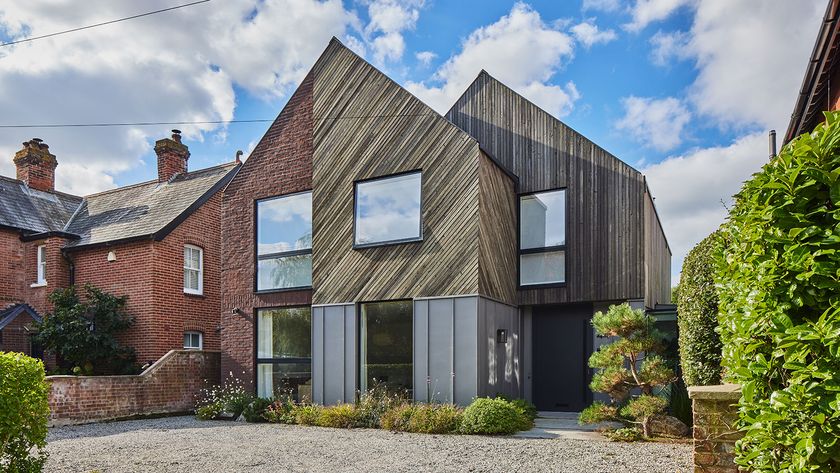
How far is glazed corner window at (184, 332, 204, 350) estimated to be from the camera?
52.7ft

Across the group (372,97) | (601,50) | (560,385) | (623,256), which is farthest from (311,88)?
(560,385)

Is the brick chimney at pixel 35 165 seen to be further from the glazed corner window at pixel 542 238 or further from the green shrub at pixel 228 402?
the glazed corner window at pixel 542 238

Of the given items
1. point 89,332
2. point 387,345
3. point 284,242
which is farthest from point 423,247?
point 89,332

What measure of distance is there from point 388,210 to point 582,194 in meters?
4.12

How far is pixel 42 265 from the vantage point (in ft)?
55.4

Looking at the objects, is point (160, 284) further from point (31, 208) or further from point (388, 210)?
point (388, 210)

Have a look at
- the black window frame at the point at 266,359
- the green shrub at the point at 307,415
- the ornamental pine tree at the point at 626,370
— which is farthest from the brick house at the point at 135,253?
the ornamental pine tree at the point at 626,370

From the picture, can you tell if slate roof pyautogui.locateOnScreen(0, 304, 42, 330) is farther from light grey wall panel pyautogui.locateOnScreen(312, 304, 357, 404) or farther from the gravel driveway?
light grey wall panel pyautogui.locateOnScreen(312, 304, 357, 404)

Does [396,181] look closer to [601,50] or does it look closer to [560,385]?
[601,50]

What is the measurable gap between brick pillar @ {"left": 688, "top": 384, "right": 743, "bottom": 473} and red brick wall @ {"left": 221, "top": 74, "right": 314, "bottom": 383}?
9.80 metres

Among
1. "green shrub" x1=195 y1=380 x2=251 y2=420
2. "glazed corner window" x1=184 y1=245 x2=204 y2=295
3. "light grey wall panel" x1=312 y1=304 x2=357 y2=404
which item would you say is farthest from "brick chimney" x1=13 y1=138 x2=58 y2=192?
"light grey wall panel" x1=312 y1=304 x2=357 y2=404

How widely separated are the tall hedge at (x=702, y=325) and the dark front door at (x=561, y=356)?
182 inches

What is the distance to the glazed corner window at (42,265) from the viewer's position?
16.7m

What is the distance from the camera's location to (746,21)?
22.1ft
